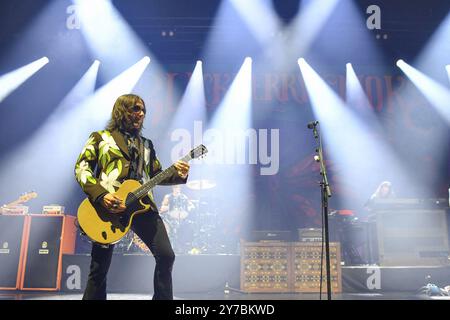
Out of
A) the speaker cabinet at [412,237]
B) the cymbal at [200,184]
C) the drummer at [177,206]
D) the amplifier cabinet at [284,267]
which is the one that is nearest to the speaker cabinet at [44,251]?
the drummer at [177,206]

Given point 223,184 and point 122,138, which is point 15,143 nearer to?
point 223,184

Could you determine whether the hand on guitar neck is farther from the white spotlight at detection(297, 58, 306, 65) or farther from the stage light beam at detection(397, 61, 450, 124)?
the stage light beam at detection(397, 61, 450, 124)

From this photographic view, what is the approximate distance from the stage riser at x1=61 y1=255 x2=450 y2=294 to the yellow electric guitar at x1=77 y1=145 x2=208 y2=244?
3.95m

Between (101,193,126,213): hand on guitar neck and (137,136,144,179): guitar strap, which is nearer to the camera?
(101,193,126,213): hand on guitar neck

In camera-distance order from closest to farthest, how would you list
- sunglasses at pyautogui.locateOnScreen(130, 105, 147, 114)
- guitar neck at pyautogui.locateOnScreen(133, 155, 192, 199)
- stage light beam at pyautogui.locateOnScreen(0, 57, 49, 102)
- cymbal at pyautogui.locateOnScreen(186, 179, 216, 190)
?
guitar neck at pyautogui.locateOnScreen(133, 155, 192, 199) < sunglasses at pyautogui.locateOnScreen(130, 105, 147, 114) < cymbal at pyautogui.locateOnScreen(186, 179, 216, 190) < stage light beam at pyautogui.locateOnScreen(0, 57, 49, 102)

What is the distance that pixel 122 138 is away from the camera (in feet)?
11.5

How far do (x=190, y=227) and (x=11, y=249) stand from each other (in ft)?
9.92

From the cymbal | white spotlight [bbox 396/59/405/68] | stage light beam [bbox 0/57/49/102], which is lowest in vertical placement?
the cymbal

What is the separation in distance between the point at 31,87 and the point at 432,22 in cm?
870

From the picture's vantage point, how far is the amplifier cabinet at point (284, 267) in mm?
6867

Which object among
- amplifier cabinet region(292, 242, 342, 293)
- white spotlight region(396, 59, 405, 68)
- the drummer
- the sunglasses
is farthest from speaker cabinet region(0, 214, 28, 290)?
white spotlight region(396, 59, 405, 68)

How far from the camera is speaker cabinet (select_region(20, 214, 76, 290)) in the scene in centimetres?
691

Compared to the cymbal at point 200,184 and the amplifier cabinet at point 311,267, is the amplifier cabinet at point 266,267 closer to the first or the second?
the amplifier cabinet at point 311,267

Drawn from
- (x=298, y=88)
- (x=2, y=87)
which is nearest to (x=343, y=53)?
(x=298, y=88)
